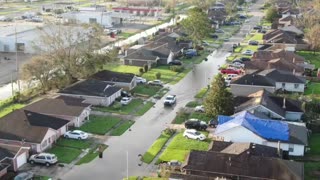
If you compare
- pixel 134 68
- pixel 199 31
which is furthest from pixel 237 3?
pixel 134 68

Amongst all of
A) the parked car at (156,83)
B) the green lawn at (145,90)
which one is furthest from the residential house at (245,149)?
the parked car at (156,83)

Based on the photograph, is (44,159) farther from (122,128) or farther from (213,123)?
(213,123)

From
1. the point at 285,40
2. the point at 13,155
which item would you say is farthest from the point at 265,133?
the point at 285,40

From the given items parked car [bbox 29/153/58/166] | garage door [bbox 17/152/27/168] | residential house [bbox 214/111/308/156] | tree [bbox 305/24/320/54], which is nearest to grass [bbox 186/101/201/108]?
residential house [bbox 214/111/308/156]

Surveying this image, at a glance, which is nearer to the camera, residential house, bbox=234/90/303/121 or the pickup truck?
residential house, bbox=234/90/303/121

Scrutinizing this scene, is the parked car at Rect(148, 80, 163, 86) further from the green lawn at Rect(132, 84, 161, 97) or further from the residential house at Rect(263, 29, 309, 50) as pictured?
the residential house at Rect(263, 29, 309, 50)

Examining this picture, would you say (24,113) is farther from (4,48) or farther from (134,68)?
(4,48)
